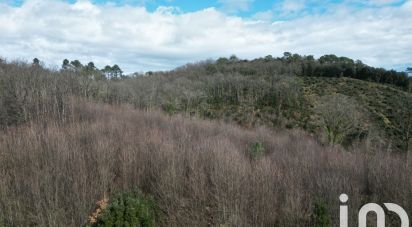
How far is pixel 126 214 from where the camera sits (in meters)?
4.82

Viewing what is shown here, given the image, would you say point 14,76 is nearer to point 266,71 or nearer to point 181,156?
point 181,156

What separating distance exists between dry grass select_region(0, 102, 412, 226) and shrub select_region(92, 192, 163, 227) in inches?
22.0

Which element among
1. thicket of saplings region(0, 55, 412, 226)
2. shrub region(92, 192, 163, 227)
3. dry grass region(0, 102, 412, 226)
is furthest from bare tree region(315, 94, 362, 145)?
shrub region(92, 192, 163, 227)

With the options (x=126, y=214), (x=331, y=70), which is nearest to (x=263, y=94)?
(x=331, y=70)

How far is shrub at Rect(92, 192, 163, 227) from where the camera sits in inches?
186

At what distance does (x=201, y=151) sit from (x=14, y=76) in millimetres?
8776

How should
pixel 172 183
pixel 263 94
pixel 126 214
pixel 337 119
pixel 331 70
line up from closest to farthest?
pixel 126 214, pixel 172 183, pixel 337 119, pixel 263 94, pixel 331 70

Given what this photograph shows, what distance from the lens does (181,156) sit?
6.96 m

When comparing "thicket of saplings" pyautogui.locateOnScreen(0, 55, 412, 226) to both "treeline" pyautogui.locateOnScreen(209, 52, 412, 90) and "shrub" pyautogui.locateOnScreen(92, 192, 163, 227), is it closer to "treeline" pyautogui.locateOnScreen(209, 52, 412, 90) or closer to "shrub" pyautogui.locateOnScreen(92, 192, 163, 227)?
"shrub" pyautogui.locateOnScreen(92, 192, 163, 227)

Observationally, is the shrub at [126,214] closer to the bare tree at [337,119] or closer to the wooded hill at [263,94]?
the wooded hill at [263,94]

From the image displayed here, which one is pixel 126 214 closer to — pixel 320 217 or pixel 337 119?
pixel 320 217

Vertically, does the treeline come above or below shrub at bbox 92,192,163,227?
above

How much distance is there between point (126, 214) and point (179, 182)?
4.78 feet

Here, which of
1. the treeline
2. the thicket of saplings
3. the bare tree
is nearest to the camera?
the thicket of saplings
